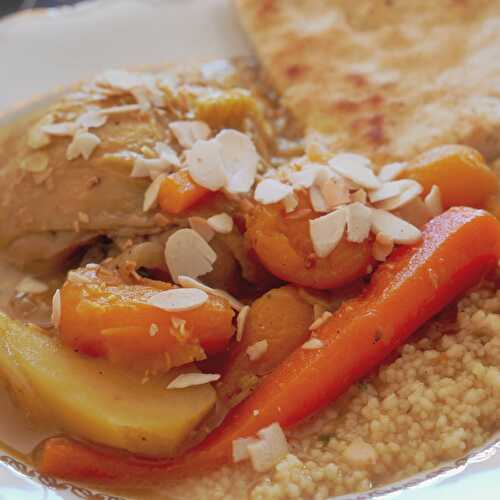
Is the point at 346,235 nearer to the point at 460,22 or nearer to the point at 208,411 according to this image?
the point at 208,411

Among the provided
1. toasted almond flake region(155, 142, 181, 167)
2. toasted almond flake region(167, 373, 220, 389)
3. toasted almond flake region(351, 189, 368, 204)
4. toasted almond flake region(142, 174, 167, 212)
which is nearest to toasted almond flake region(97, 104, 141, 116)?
toasted almond flake region(155, 142, 181, 167)

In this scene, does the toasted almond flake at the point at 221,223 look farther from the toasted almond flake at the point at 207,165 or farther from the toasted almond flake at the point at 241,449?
the toasted almond flake at the point at 241,449

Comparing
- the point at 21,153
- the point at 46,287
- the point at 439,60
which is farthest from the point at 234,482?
the point at 439,60

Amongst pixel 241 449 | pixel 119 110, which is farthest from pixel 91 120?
pixel 241 449

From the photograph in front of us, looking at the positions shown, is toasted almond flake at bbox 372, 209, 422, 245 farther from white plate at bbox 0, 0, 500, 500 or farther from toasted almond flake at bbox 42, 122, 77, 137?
white plate at bbox 0, 0, 500, 500

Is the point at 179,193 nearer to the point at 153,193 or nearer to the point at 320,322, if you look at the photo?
the point at 153,193

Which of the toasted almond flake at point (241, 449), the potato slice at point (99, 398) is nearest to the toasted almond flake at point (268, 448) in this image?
the toasted almond flake at point (241, 449)
